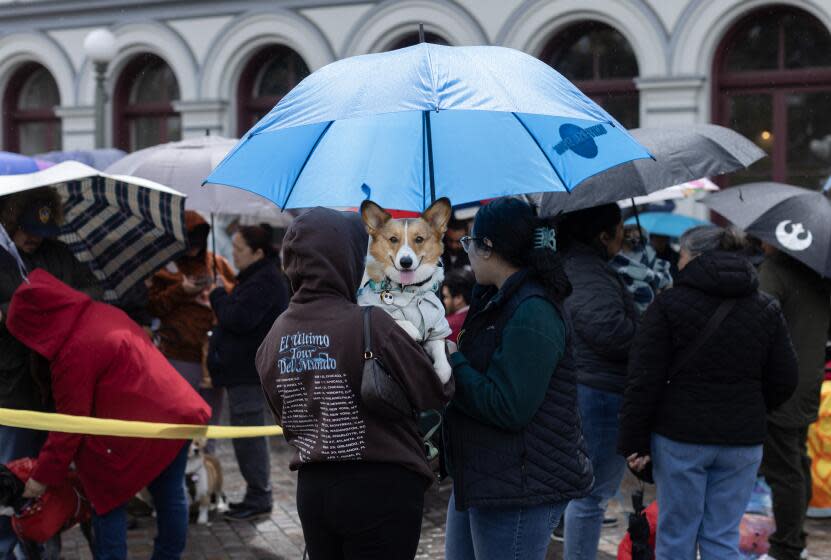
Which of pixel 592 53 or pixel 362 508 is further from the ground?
pixel 592 53

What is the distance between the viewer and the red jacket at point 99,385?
4992 mm

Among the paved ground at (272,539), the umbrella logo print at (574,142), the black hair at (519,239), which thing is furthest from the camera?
the paved ground at (272,539)

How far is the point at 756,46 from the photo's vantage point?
1338 cm

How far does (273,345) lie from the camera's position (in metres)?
3.71

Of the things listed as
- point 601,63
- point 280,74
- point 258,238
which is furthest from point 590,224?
point 280,74

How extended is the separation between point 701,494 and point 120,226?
3217 millimetres

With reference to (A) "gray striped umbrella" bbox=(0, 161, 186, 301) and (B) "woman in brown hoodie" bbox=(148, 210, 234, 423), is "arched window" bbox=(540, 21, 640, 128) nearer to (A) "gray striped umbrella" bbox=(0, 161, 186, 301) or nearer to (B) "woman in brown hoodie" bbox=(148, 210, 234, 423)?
(B) "woman in brown hoodie" bbox=(148, 210, 234, 423)

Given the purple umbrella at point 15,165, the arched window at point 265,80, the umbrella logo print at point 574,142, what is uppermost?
the arched window at point 265,80

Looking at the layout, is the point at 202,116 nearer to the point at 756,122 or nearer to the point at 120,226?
the point at 756,122

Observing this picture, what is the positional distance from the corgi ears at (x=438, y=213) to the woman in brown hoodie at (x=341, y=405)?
0.85 feet

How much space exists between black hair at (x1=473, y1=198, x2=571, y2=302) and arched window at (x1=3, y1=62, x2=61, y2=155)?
51.2 feet

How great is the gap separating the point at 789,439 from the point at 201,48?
474 inches

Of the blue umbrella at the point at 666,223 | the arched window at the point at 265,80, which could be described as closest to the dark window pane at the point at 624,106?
the blue umbrella at the point at 666,223

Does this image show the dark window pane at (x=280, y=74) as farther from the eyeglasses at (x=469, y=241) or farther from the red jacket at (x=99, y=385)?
the eyeglasses at (x=469, y=241)
